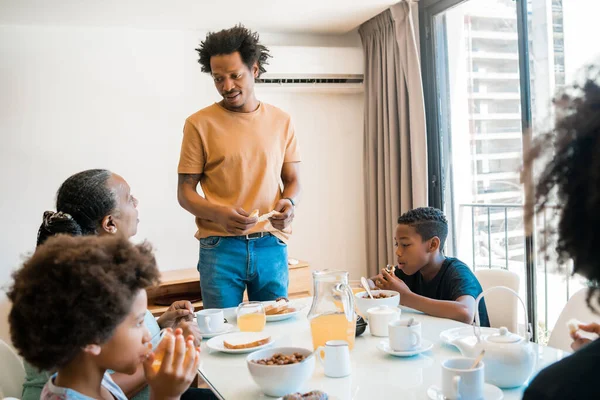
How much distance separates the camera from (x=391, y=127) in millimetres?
3596

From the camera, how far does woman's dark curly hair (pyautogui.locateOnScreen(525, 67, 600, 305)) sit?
0.58m

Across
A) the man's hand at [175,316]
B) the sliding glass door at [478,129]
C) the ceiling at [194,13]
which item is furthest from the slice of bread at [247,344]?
the ceiling at [194,13]

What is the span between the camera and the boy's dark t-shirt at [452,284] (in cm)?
180

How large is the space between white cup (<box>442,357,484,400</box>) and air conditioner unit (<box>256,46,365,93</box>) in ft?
9.93

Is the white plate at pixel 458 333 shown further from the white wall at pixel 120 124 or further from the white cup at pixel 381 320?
the white wall at pixel 120 124

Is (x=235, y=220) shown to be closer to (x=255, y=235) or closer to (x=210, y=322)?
(x=255, y=235)

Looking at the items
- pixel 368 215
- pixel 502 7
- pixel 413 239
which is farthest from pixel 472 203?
pixel 413 239

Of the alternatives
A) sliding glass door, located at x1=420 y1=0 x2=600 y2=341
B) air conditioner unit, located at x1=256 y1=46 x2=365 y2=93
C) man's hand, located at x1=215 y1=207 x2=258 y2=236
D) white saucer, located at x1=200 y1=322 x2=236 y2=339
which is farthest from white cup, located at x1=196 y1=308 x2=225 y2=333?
air conditioner unit, located at x1=256 y1=46 x2=365 y2=93

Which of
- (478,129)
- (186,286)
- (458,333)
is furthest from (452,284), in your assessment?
(186,286)

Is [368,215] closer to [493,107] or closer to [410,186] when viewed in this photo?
[410,186]

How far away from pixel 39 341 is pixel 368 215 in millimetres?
3211

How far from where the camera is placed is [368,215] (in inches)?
157

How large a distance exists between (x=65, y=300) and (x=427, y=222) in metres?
1.49

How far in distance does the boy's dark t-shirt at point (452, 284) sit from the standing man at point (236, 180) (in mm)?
527
